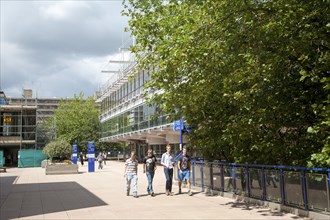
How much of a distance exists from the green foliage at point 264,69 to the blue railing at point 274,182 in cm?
39

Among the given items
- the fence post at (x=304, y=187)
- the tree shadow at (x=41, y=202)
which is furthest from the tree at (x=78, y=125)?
the fence post at (x=304, y=187)

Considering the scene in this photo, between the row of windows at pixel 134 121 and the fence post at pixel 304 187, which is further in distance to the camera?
the row of windows at pixel 134 121

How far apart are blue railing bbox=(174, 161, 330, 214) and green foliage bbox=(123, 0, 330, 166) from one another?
39 cm

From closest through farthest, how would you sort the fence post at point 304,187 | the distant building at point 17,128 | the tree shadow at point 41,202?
1. the fence post at point 304,187
2. the tree shadow at point 41,202
3. the distant building at point 17,128

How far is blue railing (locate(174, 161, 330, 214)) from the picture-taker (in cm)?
Answer: 891

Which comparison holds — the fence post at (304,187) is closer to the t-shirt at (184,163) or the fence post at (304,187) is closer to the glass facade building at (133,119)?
the t-shirt at (184,163)

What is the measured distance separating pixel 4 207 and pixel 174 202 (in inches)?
202

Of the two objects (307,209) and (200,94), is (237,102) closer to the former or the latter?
(200,94)

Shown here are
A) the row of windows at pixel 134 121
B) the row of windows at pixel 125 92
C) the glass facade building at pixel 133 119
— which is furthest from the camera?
the row of windows at pixel 125 92

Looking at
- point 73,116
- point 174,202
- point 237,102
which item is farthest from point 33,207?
point 73,116

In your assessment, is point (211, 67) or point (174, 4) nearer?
point (211, 67)

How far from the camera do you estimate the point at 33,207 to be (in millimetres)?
12023

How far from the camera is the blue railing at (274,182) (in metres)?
8.91

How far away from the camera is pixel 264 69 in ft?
31.8
